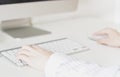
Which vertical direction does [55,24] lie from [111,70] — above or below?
below

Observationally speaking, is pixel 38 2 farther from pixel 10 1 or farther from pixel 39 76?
pixel 39 76

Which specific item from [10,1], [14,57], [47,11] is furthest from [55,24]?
[14,57]

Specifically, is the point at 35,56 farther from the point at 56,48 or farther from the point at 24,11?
the point at 24,11

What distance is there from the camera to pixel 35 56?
2.03 ft

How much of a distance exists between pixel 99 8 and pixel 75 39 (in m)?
0.70

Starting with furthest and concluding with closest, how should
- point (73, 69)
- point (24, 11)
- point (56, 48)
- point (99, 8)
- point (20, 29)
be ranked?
1. point (99, 8)
2. point (20, 29)
3. point (24, 11)
4. point (56, 48)
5. point (73, 69)

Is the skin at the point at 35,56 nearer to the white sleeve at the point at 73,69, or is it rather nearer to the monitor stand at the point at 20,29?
the white sleeve at the point at 73,69

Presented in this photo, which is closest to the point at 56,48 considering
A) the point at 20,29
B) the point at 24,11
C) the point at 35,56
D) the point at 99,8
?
the point at 35,56

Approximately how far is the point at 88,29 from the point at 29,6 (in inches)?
13.9

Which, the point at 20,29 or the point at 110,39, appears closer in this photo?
the point at 110,39

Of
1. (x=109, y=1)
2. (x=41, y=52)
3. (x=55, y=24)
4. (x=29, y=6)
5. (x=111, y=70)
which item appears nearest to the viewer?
(x=111, y=70)

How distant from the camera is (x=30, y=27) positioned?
106cm

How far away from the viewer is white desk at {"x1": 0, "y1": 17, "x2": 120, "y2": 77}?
23.4 inches

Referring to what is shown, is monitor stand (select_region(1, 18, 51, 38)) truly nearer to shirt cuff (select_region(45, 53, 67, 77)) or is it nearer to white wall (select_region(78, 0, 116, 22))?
shirt cuff (select_region(45, 53, 67, 77))
